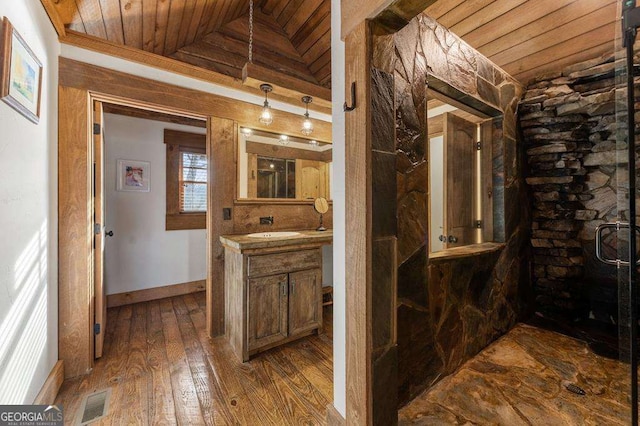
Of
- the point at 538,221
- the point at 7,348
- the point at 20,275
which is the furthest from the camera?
the point at 538,221

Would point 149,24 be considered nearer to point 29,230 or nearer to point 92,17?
point 92,17

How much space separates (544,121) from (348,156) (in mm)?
2263

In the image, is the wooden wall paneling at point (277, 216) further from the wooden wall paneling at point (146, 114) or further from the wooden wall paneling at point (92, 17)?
the wooden wall paneling at point (92, 17)

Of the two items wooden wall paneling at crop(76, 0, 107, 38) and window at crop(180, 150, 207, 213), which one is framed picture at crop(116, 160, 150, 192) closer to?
window at crop(180, 150, 207, 213)

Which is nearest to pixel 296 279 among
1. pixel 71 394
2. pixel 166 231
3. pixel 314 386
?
pixel 314 386

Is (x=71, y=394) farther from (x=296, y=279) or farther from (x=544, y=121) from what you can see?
(x=544, y=121)

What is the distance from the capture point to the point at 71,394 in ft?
5.51

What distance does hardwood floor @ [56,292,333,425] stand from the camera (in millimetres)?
1534

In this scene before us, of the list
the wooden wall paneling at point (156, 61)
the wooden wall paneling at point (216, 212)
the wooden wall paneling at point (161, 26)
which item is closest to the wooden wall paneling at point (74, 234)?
the wooden wall paneling at point (156, 61)

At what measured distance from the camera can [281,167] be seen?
9.74 ft

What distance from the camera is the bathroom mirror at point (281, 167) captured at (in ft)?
8.86

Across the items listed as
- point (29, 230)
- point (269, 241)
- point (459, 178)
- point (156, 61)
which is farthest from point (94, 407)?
point (459, 178)

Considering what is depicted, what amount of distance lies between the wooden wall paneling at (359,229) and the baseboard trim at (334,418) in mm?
90

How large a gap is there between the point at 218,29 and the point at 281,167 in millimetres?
1505
